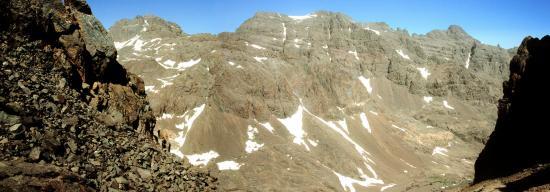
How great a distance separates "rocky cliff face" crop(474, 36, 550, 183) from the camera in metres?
46.4

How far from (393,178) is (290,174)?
46786mm

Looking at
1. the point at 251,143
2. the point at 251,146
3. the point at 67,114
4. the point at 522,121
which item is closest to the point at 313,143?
the point at 251,143

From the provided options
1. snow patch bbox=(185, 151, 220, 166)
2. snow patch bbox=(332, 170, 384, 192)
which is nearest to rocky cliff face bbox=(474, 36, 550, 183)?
snow patch bbox=(332, 170, 384, 192)

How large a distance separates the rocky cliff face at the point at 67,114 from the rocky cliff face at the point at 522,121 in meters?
35.0

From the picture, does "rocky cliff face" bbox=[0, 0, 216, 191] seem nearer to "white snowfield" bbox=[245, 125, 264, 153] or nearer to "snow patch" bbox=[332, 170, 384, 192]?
"snow patch" bbox=[332, 170, 384, 192]

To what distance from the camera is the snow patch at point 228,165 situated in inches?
6196

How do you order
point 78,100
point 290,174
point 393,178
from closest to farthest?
point 78,100 < point 290,174 < point 393,178

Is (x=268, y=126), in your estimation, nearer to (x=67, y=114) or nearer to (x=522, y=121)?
(x=522, y=121)

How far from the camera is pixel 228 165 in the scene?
16025 cm

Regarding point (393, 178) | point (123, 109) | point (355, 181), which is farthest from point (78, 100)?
point (393, 178)

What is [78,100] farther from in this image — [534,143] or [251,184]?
[251,184]

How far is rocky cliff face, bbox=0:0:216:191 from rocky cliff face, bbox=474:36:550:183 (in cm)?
3499

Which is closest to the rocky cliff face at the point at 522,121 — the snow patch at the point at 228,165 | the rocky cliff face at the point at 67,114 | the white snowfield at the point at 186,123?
the rocky cliff face at the point at 67,114

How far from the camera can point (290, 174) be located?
164 metres
